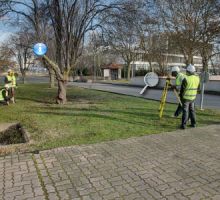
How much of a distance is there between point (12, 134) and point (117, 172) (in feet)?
13.6

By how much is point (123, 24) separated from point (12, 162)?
9.50 m

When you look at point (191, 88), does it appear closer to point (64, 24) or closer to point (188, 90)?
point (188, 90)

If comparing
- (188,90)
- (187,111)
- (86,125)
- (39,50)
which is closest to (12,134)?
(86,125)

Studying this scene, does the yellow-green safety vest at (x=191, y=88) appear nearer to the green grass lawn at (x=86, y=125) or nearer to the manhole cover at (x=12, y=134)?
the green grass lawn at (x=86, y=125)

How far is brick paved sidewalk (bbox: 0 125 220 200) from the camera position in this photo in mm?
3750

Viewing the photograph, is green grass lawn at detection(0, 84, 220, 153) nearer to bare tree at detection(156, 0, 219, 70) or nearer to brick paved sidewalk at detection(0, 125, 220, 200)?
brick paved sidewalk at detection(0, 125, 220, 200)

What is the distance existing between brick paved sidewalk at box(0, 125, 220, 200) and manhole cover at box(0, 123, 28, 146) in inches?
61.4

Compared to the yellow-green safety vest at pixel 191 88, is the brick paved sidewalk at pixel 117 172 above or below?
below

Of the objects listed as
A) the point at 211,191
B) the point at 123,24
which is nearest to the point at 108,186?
the point at 211,191

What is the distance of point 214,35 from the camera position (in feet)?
74.4

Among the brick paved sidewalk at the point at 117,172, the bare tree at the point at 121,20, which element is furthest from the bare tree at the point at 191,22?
the brick paved sidewalk at the point at 117,172

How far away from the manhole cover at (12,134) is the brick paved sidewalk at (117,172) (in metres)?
1.56

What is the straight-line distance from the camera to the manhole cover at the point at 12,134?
6666 millimetres

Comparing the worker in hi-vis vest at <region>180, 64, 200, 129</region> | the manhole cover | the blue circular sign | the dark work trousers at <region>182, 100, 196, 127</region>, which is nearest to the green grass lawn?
the manhole cover
